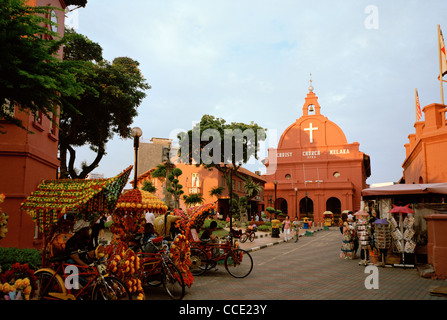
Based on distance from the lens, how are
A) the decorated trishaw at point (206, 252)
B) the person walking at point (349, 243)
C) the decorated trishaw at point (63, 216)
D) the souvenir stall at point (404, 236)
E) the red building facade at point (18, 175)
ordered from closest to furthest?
the decorated trishaw at point (63, 216) < the decorated trishaw at point (206, 252) < the red building facade at point (18, 175) < the souvenir stall at point (404, 236) < the person walking at point (349, 243)

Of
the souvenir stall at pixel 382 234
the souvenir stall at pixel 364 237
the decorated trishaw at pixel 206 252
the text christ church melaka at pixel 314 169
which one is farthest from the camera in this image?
the text christ church melaka at pixel 314 169

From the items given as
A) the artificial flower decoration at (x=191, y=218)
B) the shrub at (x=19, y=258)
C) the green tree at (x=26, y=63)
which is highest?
the green tree at (x=26, y=63)

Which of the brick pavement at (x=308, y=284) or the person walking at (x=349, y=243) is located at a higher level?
the person walking at (x=349, y=243)

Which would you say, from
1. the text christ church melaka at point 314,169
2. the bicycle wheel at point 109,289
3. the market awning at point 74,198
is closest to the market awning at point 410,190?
the market awning at point 74,198

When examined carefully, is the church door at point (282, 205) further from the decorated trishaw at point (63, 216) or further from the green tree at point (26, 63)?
the green tree at point (26, 63)

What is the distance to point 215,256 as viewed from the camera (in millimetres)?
9977

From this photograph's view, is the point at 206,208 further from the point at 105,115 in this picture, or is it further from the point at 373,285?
the point at 105,115

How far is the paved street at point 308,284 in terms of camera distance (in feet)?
23.6

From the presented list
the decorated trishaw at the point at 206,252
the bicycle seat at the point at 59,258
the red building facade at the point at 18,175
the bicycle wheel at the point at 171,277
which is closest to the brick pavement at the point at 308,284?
the bicycle wheel at the point at 171,277

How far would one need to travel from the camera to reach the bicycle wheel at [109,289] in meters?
5.51

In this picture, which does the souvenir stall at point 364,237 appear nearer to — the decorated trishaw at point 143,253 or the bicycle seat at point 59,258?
the decorated trishaw at point 143,253

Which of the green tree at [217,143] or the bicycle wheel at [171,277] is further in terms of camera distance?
the green tree at [217,143]
